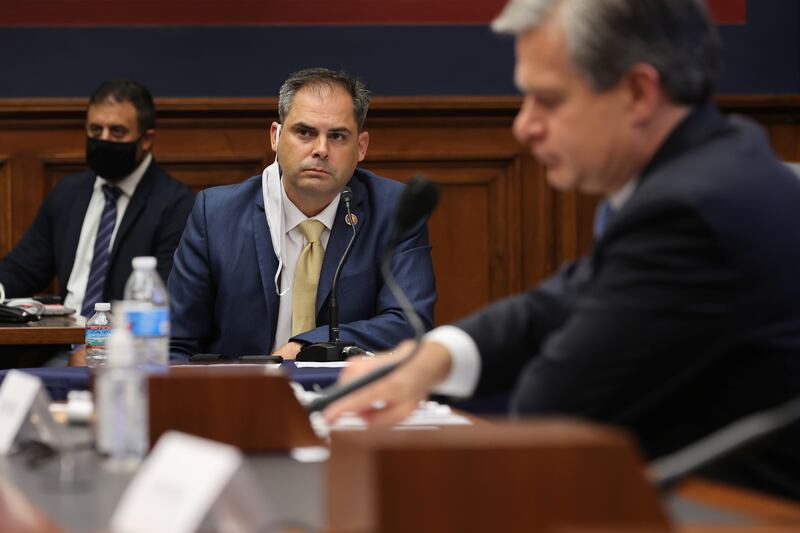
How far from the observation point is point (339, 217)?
11.7ft

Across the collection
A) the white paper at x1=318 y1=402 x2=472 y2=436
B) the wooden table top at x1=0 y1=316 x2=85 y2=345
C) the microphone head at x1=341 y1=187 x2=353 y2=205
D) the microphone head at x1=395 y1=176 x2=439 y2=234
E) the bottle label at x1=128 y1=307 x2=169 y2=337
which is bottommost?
the wooden table top at x1=0 y1=316 x2=85 y2=345

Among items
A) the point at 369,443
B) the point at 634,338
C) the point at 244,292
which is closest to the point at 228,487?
the point at 369,443

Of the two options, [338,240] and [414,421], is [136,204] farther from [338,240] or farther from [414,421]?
[414,421]

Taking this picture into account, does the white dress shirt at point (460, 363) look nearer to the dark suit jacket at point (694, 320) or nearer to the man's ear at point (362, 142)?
the dark suit jacket at point (694, 320)

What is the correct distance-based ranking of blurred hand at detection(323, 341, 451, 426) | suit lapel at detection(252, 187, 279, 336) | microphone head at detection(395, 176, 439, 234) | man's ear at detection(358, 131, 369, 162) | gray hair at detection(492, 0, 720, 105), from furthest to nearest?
man's ear at detection(358, 131, 369, 162) → suit lapel at detection(252, 187, 279, 336) → microphone head at detection(395, 176, 439, 234) → blurred hand at detection(323, 341, 451, 426) → gray hair at detection(492, 0, 720, 105)

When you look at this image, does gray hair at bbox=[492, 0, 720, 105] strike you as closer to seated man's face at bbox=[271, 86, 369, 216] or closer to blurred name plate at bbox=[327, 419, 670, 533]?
blurred name plate at bbox=[327, 419, 670, 533]

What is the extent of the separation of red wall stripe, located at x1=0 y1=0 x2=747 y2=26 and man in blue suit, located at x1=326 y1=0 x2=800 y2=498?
11.8ft

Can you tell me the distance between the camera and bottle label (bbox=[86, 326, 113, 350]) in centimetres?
354

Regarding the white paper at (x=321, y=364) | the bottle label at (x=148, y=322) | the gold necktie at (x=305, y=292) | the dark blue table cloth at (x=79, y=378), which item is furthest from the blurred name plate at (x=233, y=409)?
the gold necktie at (x=305, y=292)

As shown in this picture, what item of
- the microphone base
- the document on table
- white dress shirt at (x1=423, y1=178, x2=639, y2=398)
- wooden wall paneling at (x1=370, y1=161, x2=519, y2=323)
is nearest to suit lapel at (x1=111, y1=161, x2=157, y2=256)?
wooden wall paneling at (x1=370, y1=161, x2=519, y2=323)

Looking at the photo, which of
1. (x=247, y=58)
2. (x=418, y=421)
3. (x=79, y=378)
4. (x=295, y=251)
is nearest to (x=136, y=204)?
(x=247, y=58)

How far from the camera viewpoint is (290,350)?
10.5ft

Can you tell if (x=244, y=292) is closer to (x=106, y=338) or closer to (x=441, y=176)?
(x=106, y=338)

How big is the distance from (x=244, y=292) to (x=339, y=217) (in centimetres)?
33
